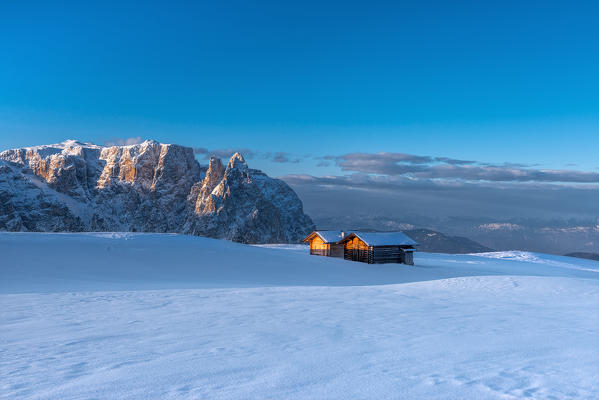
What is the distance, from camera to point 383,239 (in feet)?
128

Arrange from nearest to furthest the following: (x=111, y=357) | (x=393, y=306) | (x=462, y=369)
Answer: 1. (x=462, y=369)
2. (x=111, y=357)
3. (x=393, y=306)

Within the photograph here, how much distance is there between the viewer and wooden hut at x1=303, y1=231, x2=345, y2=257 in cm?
4353

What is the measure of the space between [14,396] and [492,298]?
15.3m

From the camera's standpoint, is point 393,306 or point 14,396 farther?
point 393,306

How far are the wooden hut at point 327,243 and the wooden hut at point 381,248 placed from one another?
271cm

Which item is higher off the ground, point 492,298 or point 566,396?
point 566,396

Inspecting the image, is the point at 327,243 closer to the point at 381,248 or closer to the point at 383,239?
the point at 383,239

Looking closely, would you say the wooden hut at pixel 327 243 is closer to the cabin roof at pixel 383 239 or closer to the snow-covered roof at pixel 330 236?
the snow-covered roof at pixel 330 236

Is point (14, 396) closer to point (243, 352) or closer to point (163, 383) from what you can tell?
point (163, 383)

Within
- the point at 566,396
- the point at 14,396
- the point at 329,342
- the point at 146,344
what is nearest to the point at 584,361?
the point at 566,396

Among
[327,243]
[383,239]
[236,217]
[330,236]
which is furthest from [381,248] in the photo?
[236,217]

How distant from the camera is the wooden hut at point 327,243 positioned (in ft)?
143

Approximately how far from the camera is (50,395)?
15.7 ft

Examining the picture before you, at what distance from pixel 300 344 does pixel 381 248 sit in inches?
1273
